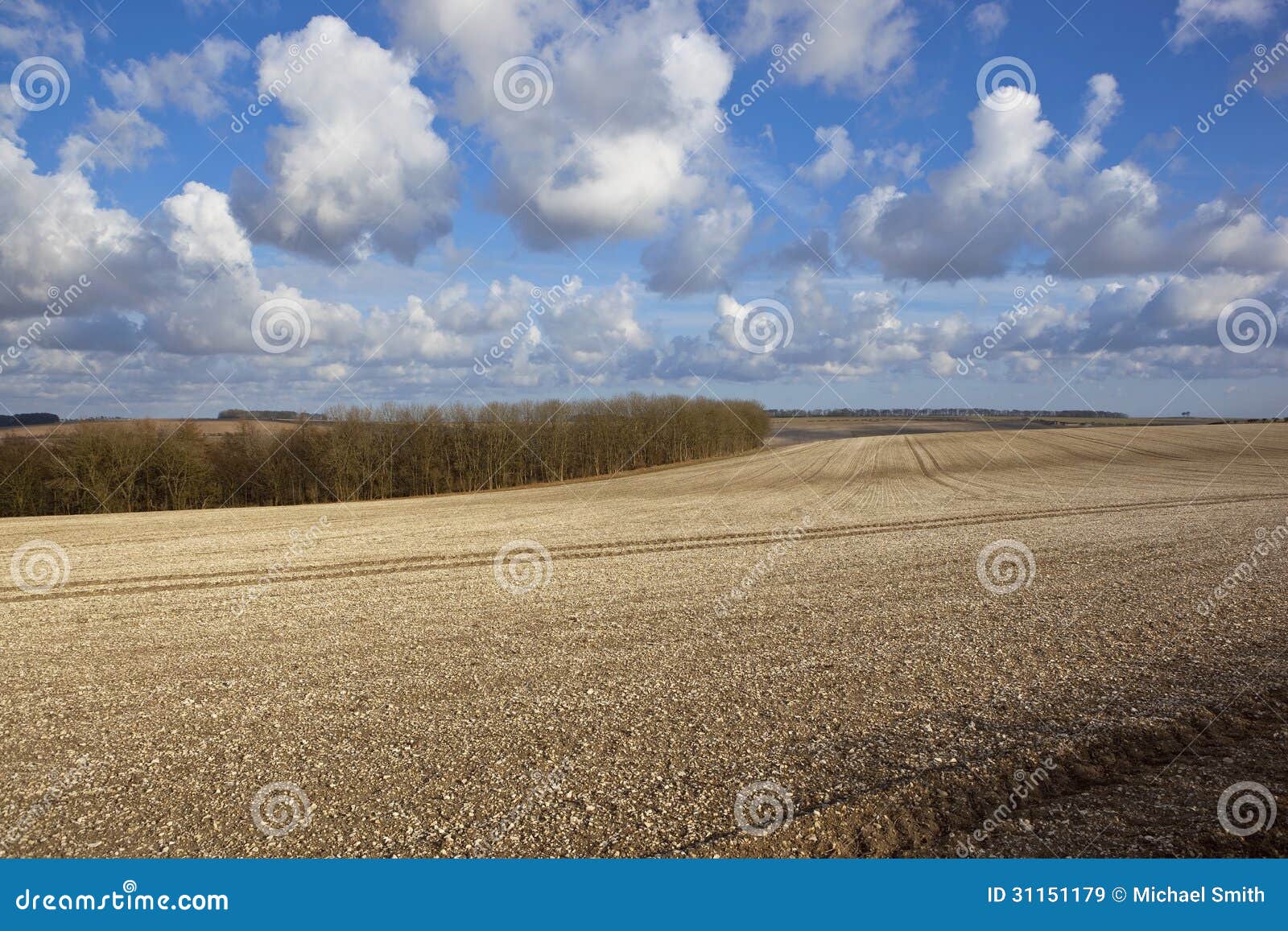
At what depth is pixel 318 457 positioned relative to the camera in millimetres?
62781

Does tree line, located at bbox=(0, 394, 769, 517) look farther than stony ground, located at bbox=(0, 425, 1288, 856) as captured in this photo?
Yes

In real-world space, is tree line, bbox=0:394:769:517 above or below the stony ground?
above

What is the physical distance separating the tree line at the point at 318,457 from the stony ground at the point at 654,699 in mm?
37175

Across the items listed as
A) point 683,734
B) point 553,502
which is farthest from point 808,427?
point 683,734

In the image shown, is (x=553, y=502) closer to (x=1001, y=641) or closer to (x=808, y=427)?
(x=1001, y=641)

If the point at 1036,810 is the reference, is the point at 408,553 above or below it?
above

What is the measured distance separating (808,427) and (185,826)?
14771cm

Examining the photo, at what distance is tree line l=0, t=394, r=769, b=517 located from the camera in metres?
55.4

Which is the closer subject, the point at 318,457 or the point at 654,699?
the point at 654,699

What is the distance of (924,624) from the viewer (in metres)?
14.2

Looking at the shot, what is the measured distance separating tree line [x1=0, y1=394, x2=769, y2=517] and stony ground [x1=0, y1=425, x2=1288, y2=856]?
37.2 m

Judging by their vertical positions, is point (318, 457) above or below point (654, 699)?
above

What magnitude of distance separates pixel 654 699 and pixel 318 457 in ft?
193

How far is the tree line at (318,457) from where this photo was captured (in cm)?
5541
